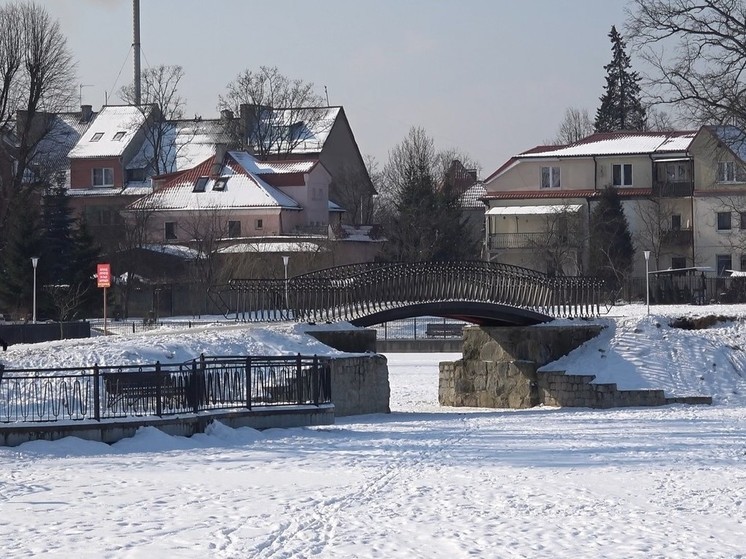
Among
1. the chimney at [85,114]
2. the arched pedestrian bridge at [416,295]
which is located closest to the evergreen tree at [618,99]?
the chimney at [85,114]

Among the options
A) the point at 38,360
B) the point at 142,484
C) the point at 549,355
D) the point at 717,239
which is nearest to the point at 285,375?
the point at 38,360

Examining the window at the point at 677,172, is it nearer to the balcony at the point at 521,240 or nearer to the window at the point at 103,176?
the balcony at the point at 521,240

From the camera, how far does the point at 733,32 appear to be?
150ft

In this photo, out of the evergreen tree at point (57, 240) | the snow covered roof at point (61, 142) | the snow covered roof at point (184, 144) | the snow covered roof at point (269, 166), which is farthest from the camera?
the snow covered roof at point (184, 144)

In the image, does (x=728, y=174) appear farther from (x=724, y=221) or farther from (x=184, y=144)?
(x=184, y=144)

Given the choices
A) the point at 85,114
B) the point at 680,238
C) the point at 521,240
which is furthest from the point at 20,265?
the point at 85,114

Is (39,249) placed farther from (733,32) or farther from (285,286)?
(733,32)

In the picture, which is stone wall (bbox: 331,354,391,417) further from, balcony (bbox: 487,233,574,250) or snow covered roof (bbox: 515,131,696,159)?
snow covered roof (bbox: 515,131,696,159)

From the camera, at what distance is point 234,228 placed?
81.9 m

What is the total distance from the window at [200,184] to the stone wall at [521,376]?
Answer: 1854 inches

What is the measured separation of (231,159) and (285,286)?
165 feet

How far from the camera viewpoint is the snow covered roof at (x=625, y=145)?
254ft

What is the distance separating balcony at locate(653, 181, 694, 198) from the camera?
7631 cm

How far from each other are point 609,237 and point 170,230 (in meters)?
27.3
